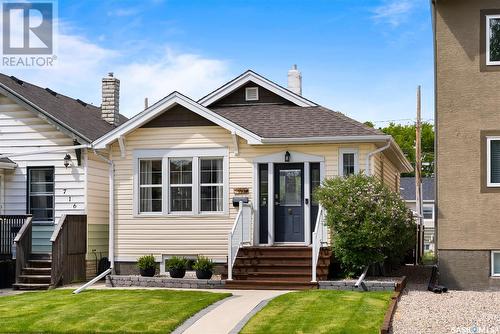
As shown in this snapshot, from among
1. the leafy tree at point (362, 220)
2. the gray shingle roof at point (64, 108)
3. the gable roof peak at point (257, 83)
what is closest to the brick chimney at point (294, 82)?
the gable roof peak at point (257, 83)

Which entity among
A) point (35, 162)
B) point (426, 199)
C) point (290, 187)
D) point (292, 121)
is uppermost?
point (292, 121)

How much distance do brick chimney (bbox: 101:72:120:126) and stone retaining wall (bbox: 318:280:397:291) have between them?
12.3 metres

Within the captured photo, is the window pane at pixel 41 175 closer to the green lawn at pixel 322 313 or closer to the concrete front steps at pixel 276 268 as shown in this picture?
the concrete front steps at pixel 276 268

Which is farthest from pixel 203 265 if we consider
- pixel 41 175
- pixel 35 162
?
pixel 35 162

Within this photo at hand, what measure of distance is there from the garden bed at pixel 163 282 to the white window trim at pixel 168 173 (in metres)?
1.99

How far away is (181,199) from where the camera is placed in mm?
20109

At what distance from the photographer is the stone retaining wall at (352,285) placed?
15969 mm

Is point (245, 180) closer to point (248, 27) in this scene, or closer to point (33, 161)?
point (248, 27)

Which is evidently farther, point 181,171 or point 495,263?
point 181,171

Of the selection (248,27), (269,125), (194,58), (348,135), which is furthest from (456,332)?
(194,58)

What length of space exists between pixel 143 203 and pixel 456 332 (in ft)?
34.3

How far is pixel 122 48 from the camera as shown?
72.3ft

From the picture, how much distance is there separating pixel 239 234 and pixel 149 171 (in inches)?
129

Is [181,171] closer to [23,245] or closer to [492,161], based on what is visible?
[23,245]
